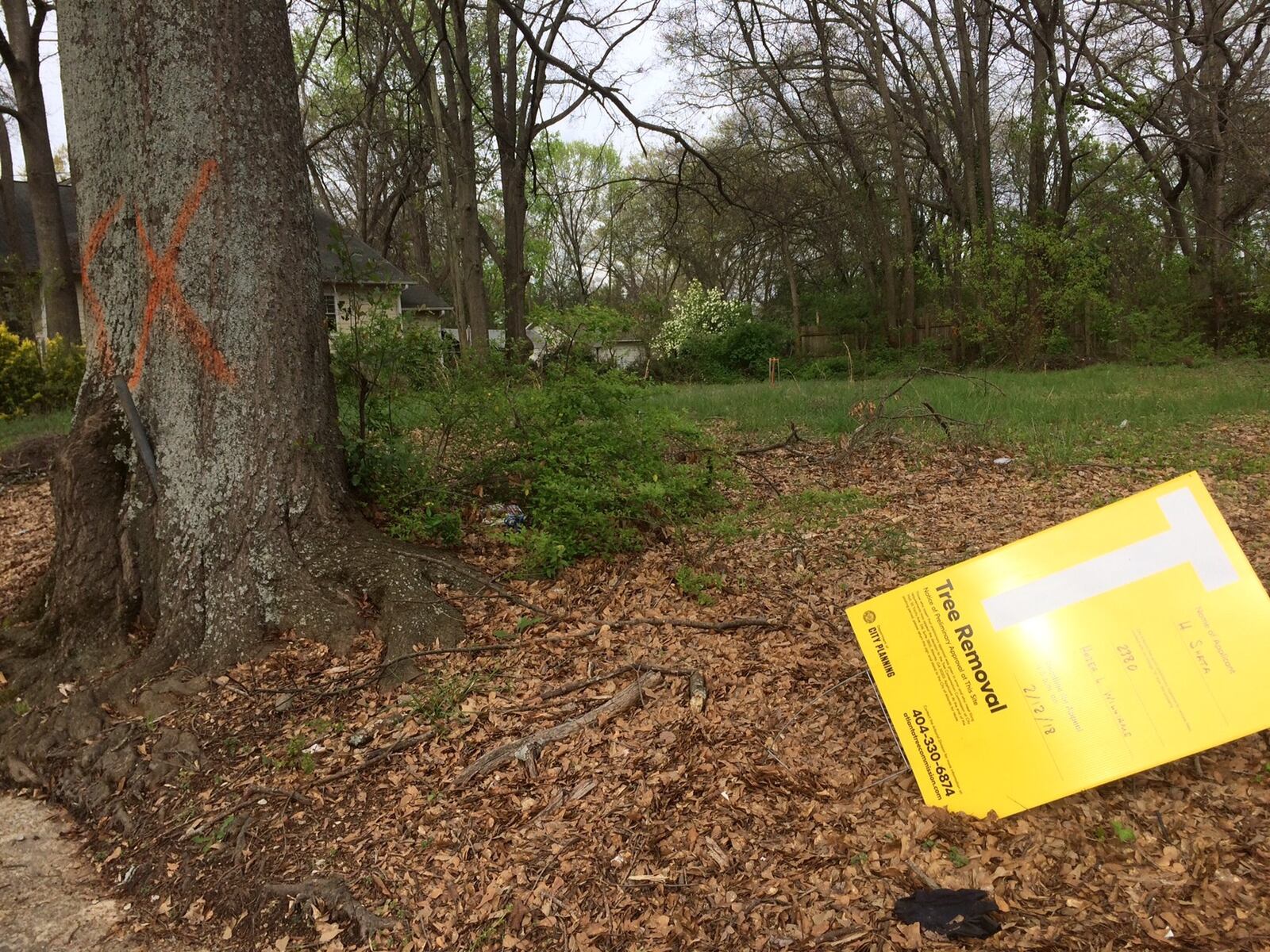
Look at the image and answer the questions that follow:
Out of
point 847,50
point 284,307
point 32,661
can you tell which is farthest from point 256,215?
point 847,50

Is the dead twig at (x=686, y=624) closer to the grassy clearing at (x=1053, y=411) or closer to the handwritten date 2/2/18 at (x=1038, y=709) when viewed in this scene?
the handwritten date 2/2/18 at (x=1038, y=709)

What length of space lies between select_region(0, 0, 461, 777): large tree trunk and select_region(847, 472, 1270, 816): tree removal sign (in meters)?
2.42

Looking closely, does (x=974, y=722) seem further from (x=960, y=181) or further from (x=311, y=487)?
(x=960, y=181)

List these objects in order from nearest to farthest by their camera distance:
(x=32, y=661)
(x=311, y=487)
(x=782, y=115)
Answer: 1. (x=32, y=661)
2. (x=311, y=487)
3. (x=782, y=115)

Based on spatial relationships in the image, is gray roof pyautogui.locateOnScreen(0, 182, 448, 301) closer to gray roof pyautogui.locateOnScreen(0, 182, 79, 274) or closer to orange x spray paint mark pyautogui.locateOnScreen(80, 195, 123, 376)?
gray roof pyautogui.locateOnScreen(0, 182, 79, 274)

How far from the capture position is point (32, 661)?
4000mm

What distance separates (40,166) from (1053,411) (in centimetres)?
1654

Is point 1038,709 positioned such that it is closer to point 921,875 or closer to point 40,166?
point 921,875

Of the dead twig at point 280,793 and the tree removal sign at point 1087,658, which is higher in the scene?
the tree removal sign at point 1087,658

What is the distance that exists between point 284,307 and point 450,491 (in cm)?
149

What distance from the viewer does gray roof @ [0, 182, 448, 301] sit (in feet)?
15.5

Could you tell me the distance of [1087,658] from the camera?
2391 millimetres

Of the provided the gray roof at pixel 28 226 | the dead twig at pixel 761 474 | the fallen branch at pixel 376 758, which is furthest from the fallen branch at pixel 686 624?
the gray roof at pixel 28 226

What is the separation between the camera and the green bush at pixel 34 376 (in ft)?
→ 40.2
